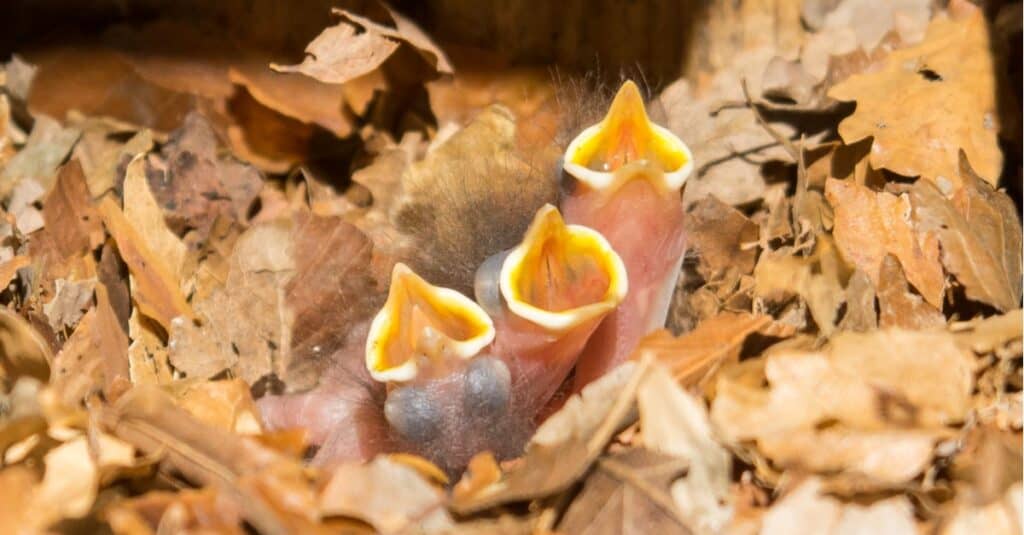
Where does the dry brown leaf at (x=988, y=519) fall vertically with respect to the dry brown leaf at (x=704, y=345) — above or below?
above

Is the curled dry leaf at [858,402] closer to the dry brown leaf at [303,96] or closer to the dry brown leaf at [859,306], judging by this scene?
the dry brown leaf at [859,306]

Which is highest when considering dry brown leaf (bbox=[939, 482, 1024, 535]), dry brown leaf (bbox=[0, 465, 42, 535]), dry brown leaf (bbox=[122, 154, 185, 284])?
dry brown leaf (bbox=[939, 482, 1024, 535])

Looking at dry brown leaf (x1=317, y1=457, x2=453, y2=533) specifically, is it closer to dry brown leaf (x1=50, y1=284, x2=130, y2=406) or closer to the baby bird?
the baby bird

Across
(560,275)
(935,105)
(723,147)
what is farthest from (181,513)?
(935,105)

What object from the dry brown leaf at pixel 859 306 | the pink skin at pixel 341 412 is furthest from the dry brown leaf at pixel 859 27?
the pink skin at pixel 341 412

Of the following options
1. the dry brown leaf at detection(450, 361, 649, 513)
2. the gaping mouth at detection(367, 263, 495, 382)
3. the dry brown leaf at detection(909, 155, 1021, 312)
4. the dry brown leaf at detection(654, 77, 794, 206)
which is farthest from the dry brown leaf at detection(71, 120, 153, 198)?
the dry brown leaf at detection(909, 155, 1021, 312)

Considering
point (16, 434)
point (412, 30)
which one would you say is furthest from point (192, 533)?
point (412, 30)
